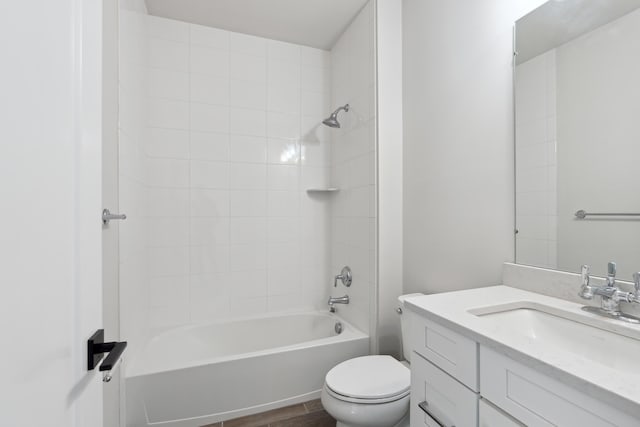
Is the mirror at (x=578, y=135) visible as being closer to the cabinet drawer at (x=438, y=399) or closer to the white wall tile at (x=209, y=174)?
the cabinet drawer at (x=438, y=399)

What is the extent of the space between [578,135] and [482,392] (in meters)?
0.96

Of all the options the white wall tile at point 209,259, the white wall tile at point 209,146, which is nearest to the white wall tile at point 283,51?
the white wall tile at point 209,146

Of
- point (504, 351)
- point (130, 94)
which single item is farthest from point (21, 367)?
point (130, 94)

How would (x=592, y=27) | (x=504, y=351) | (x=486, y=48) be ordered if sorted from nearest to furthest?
(x=504, y=351)
(x=592, y=27)
(x=486, y=48)

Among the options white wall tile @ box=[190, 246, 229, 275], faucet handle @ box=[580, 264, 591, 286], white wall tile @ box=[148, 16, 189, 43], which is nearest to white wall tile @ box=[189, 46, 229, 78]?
white wall tile @ box=[148, 16, 189, 43]

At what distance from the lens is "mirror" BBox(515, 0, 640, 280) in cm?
90

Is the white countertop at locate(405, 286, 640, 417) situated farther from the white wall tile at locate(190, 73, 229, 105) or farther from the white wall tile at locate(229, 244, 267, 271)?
the white wall tile at locate(190, 73, 229, 105)

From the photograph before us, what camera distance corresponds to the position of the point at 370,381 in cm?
138

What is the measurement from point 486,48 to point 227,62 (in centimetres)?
190

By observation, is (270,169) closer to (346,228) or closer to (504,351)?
(346,228)

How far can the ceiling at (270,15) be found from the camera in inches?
77.4

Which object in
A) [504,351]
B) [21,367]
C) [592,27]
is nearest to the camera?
[21,367]

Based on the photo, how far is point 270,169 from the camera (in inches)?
95.3

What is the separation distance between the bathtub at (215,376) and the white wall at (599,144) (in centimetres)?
139
